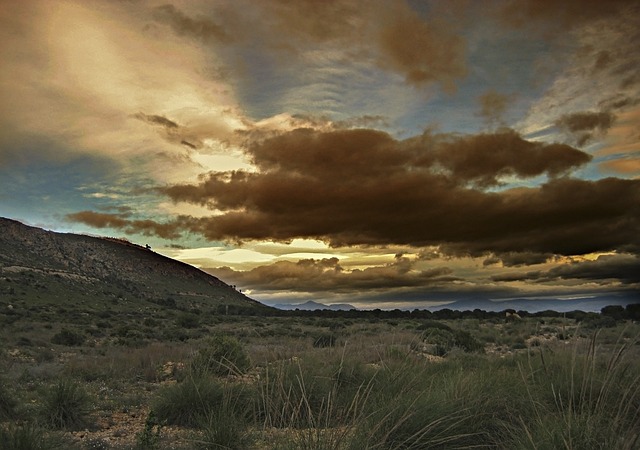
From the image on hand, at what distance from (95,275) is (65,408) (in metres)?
79.6

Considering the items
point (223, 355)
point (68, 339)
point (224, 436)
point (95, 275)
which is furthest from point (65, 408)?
point (95, 275)

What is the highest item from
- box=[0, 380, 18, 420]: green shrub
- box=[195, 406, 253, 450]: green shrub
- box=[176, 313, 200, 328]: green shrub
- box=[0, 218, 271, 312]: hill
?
box=[0, 218, 271, 312]: hill

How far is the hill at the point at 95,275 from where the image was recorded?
60.3 metres

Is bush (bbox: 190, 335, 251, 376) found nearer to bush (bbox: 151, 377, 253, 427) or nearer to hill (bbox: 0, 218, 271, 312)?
bush (bbox: 151, 377, 253, 427)

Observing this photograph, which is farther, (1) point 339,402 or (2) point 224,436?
(1) point 339,402

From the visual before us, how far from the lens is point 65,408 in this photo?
9.77 meters

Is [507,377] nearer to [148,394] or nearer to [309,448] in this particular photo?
[309,448]

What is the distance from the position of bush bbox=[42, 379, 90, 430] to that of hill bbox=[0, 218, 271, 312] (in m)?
43.9

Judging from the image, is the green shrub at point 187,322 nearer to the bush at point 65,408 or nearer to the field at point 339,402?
the field at point 339,402

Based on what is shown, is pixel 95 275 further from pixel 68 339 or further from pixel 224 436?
pixel 224 436

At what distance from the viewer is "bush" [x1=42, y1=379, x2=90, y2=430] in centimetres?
952

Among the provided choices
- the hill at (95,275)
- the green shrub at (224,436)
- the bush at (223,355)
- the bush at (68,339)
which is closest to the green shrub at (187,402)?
the green shrub at (224,436)

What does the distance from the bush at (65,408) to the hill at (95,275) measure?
4395 cm

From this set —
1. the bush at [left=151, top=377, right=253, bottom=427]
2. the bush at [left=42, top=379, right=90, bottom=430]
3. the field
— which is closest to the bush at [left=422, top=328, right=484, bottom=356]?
the field
